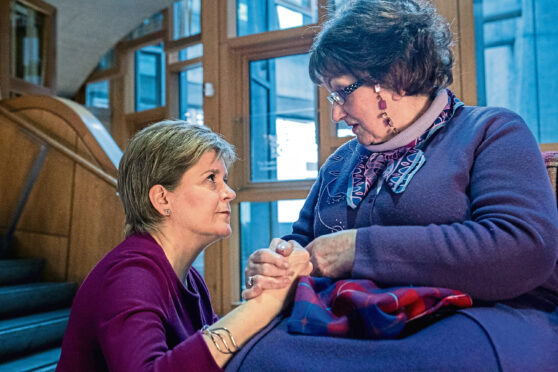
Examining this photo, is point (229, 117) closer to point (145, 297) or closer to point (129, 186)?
point (129, 186)

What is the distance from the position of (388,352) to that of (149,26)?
24.9 ft

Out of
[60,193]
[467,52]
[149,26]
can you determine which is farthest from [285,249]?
[149,26]

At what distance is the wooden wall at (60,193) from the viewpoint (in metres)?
3.95

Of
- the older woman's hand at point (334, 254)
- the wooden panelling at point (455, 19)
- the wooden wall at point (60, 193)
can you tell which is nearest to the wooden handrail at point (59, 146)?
the wooden wall at point (60, 193)

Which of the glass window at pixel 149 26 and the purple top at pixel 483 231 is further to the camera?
the glass window at pixel 149 26

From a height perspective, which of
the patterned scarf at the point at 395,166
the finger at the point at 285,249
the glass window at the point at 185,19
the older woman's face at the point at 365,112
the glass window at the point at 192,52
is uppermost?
the glass window at the point at 185,19

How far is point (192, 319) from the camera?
1577 millimetres

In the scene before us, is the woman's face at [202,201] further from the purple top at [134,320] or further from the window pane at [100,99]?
the window pane at [100,99]

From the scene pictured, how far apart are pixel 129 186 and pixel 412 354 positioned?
3.41 ft

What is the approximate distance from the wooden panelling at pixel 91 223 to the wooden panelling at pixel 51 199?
0.38ft

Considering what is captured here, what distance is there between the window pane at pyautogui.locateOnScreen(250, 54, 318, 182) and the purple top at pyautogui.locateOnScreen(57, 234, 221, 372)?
7.15ft

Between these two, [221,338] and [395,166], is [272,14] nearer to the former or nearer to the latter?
[395,166]

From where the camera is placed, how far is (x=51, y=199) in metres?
4.36

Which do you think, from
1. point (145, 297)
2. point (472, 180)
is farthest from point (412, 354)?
point (145, 297)
